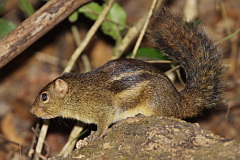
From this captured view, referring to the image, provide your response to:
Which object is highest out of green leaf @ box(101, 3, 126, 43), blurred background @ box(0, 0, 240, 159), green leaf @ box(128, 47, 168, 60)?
green leaf @ box(101, 3, 126, 43)

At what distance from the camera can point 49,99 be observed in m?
5.11

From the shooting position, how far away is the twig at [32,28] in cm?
535

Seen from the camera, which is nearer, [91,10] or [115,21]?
[91,10]

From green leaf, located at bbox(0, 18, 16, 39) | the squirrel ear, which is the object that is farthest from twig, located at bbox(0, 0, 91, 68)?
the squirrel ear

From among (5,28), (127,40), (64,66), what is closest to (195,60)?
(127,40)

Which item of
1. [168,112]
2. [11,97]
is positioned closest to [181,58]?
[168,112]

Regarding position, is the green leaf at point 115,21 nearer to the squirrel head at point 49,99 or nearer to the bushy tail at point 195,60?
the bushy tail at point 195,60

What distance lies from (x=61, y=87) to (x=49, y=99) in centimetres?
21

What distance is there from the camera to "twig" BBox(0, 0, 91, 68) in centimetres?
535

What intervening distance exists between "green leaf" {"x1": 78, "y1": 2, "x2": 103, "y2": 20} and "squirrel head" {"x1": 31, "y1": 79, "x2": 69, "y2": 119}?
166 centimetres

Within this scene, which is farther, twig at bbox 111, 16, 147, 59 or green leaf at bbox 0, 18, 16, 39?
twig at bbox 111, 16, 147, 59

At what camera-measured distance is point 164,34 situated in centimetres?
512

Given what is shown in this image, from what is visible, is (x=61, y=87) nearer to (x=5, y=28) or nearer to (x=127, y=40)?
(x=5, y=28)

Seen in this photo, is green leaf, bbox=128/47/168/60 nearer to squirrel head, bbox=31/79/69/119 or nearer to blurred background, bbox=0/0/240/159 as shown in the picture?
blurred background, bbox=0/0/240/159
